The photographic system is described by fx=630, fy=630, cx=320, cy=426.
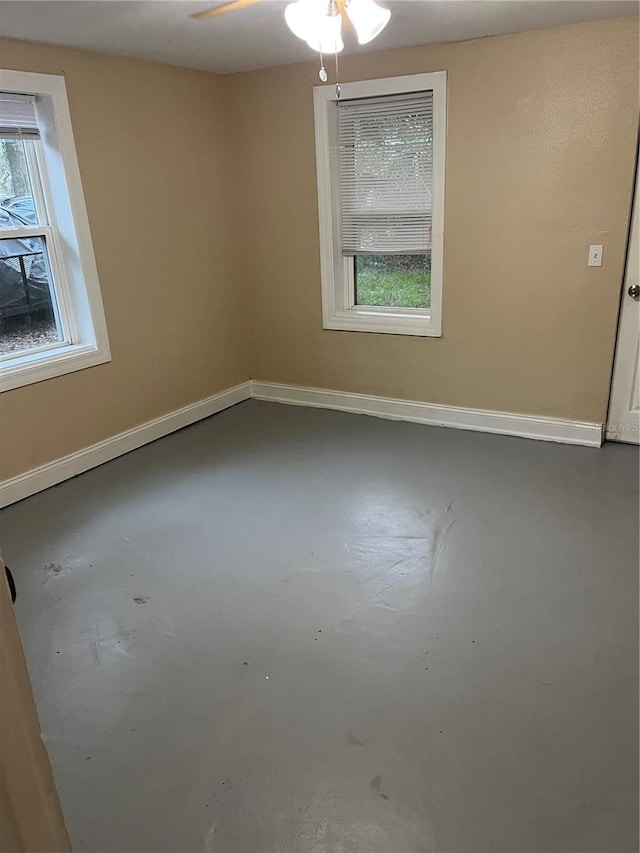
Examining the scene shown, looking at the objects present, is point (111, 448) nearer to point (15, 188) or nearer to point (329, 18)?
point (15, 188)

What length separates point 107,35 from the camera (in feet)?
9.82

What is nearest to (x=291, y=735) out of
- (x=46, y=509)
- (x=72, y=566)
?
(x=72, y=566)

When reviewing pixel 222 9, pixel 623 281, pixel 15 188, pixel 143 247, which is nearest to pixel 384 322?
pixel 623 281

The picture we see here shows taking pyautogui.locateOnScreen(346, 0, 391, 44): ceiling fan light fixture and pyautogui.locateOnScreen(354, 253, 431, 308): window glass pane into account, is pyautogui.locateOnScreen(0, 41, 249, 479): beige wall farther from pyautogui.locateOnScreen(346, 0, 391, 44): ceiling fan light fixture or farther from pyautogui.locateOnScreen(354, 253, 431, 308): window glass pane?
pyautogui.locateOnScreen(346, 0, 391, 44): ceiling fan light fixture

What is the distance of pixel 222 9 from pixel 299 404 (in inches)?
103

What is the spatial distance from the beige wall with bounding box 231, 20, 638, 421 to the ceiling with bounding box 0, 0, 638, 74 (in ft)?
0.61

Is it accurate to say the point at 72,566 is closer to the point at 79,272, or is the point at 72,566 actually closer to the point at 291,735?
the point at 291,735

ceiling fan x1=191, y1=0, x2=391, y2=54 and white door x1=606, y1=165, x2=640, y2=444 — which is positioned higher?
ceiling fan x1=191, y1=0, x2=391, y2=54

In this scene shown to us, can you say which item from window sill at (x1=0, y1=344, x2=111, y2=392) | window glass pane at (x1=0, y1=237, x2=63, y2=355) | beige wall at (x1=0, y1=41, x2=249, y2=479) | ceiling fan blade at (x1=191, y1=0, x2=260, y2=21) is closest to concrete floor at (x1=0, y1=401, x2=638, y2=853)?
beige wall at (x1=0, y1=41, x2=249, y2=479)

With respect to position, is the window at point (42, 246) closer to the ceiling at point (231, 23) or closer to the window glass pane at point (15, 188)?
the window glass pane at point (15, 188)

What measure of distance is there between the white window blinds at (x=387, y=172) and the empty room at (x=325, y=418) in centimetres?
2

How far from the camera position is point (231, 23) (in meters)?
2.88

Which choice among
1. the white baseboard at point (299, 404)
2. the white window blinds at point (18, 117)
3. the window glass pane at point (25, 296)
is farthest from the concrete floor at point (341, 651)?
the white window blinds at point (18, 117)

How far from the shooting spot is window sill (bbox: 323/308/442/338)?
160 inches
